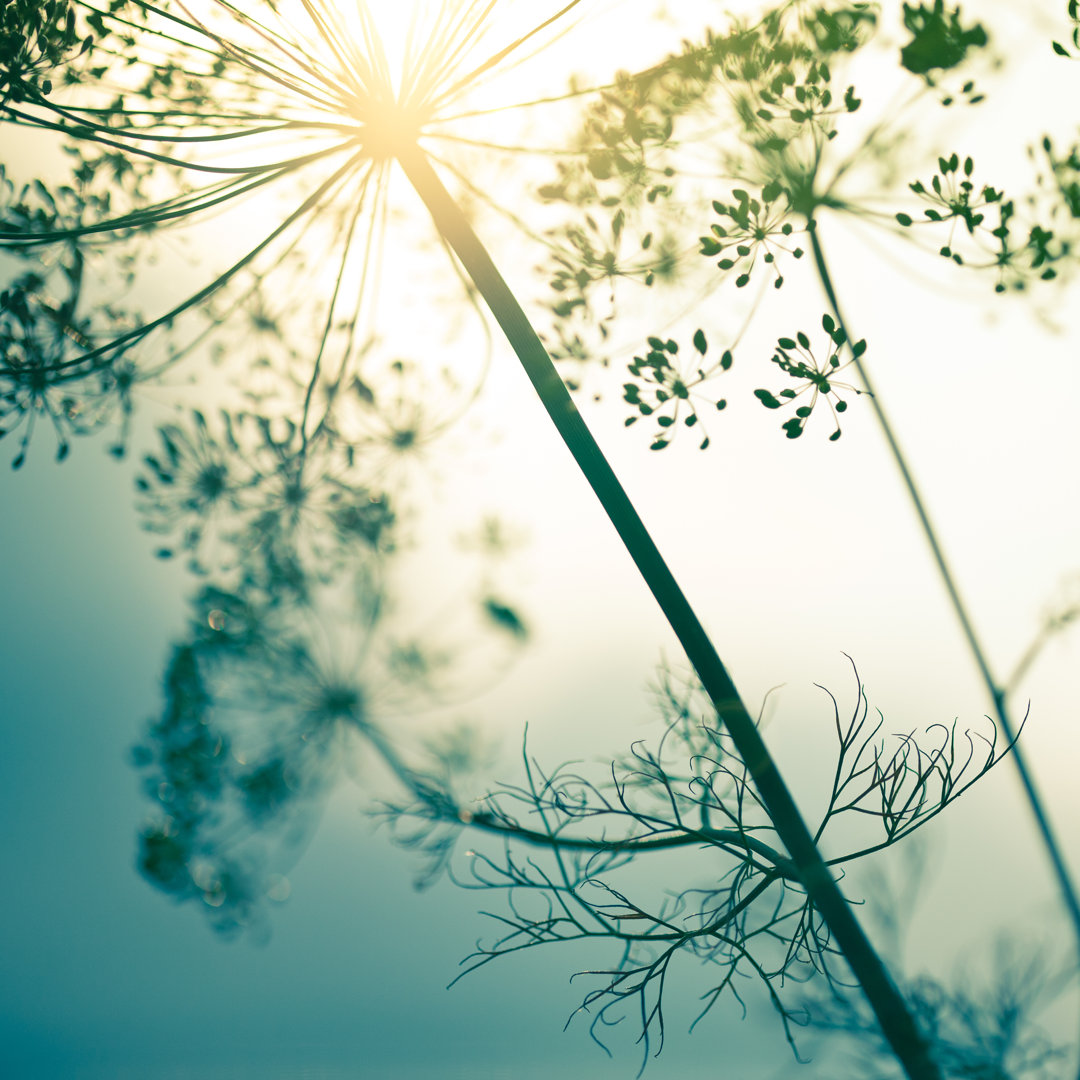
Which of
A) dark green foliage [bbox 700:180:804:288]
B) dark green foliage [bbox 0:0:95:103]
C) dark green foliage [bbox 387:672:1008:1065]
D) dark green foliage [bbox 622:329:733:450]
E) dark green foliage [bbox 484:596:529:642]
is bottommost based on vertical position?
dark green foliage [bbox 387:672:1008:1065]

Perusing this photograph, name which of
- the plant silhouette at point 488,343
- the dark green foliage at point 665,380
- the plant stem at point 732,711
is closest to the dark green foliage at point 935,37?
the plant silhouette at point 488,343

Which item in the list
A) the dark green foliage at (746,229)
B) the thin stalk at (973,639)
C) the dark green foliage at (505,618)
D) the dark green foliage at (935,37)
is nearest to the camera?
the dark green foliage at (746,229)

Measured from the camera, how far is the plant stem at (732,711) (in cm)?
151

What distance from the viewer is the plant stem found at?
1510mm

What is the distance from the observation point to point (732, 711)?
150cm

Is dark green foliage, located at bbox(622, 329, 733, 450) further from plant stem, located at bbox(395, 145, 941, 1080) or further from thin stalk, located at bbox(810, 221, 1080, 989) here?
thin stalk, located at bbox(810, 221, 1080, 989)

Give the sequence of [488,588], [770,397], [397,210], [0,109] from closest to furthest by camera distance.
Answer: [770,397]
[0,109]
[397,210]
[488,588]

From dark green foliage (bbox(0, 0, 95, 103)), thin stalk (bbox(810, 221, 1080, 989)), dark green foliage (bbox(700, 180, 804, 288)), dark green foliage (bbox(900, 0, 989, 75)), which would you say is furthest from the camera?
thin stalk (bbox(810, 221, 1080, 989))

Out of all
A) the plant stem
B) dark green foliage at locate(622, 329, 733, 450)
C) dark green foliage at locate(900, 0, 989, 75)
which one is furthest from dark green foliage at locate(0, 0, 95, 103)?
dark green foliage at locate(900, 0, 989, 75)

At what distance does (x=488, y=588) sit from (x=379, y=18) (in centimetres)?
221

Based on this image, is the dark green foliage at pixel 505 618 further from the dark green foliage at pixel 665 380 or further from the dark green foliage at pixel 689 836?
the dark green foliage at pixel 665 380

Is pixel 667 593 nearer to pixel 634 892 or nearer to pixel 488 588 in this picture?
pixel 488 588

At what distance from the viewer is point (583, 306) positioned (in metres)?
1.87

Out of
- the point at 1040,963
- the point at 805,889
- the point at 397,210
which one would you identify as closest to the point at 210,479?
the point at 397,210
